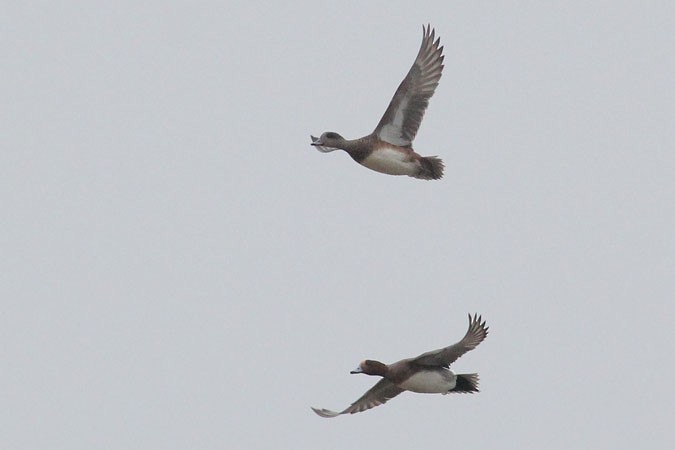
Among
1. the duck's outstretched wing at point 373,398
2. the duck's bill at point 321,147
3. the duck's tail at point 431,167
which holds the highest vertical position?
the duck's tail at point 431,167

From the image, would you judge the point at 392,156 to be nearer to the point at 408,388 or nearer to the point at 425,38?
the point at 425,38

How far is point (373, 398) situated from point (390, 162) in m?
2.64

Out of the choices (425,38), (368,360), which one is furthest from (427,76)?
(368,360)

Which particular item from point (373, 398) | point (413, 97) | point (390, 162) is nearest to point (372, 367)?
point (373, 398)

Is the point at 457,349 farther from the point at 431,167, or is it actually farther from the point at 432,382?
the point at 431,167

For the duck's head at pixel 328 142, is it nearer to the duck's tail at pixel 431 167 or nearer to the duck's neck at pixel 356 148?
the duck's neck at pixel 356 148

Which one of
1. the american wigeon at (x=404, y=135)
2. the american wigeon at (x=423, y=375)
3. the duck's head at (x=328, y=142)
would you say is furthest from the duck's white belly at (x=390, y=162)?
the american wigeon at (x=423, y=375)

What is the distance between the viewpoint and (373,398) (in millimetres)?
16234

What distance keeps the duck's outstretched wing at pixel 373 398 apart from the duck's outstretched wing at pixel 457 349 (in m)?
0.57

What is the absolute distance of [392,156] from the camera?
16.9 metres

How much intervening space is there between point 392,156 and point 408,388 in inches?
104

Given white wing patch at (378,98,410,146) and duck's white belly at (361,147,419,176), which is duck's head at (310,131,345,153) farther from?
white wing patch at (378,98,410,146)

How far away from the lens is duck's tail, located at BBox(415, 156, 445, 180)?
1705 cm

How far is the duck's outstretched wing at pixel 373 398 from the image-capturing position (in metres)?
16.1
